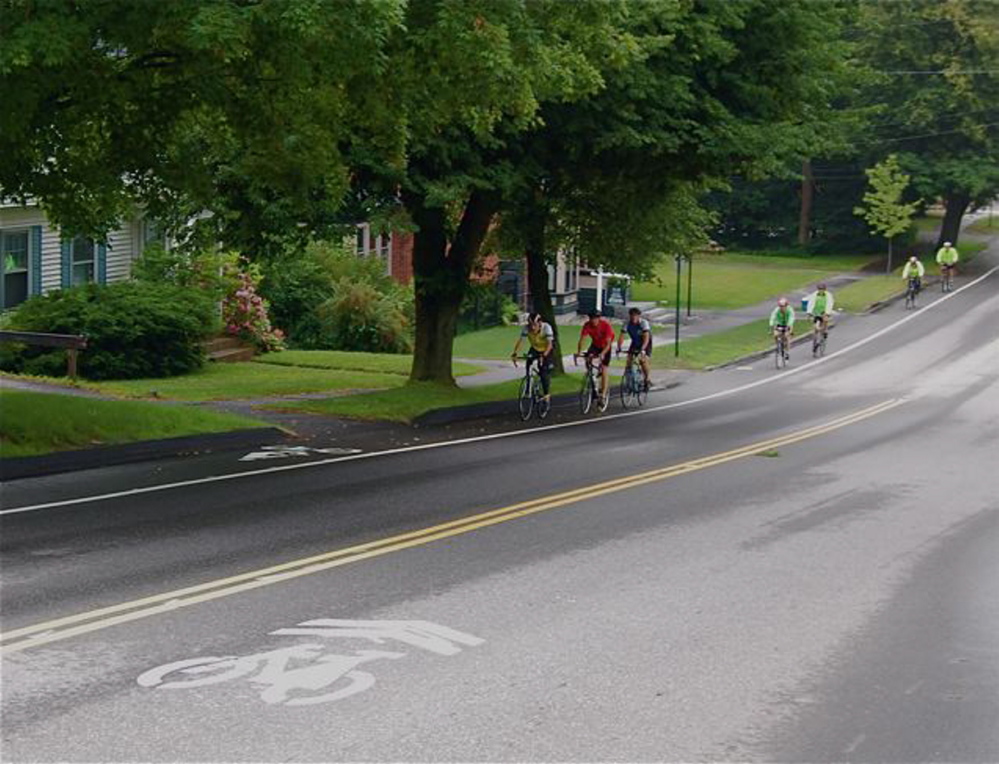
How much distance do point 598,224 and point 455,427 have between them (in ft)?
27.3

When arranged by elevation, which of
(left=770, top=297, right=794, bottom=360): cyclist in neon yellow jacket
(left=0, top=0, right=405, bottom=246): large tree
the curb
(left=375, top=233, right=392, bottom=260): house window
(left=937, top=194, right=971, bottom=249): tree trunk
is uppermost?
(left=937, top=194, right=971, bottom=249): tree trunk

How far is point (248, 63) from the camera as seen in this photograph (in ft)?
59.1

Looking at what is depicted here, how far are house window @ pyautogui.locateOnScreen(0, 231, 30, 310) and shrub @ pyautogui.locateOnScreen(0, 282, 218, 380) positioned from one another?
3.89ft

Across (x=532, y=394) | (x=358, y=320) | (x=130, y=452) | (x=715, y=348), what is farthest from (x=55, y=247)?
(x=715, y=348)

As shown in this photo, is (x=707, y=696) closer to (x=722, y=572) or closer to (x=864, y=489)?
(x=722, y=572)

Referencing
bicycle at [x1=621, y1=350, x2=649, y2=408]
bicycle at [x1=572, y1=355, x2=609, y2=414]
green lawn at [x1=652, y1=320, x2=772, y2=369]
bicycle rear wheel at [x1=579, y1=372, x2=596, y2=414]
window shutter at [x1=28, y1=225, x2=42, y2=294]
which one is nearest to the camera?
bicycle at [x1=572, y1=355, x2=609, y2=414]

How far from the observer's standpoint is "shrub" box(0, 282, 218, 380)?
3069 cm

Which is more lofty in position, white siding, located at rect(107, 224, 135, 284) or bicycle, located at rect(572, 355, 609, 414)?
white siding, located at rect(107, 224, 135, 284)

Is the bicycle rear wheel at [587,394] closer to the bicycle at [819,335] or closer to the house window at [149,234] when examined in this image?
the house window at [149,234]

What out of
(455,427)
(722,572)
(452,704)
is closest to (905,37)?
(455,427)

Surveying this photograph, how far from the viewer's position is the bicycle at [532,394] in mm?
27391

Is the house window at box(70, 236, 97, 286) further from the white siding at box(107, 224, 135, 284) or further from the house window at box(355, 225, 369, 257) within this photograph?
the house window at box(355, 225, 369, 257)

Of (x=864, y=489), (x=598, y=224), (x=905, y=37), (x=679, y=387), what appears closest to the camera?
(x=864, y=489)

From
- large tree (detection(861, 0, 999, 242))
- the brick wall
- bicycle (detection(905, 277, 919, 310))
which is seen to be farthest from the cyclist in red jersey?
large tree (detection(861, 0, 999, 242))
